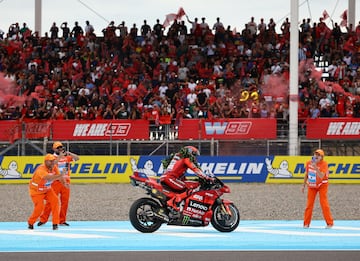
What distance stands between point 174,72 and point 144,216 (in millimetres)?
17110

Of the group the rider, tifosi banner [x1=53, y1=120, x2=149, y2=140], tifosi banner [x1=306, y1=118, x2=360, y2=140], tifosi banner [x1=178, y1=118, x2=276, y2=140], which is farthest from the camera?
tifosi banner [x1=53, y1=120, x2=149, y2=140]

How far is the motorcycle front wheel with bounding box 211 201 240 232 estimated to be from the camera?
13234mm

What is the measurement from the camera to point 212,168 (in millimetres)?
24578

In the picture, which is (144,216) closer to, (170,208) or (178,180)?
(170,208)

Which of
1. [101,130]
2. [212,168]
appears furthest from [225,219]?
[101,130]

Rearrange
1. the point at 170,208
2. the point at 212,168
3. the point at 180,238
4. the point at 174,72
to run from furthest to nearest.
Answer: the point at 174,72 < the point at 212,168 < the point at 170,208 < the point at 180,238

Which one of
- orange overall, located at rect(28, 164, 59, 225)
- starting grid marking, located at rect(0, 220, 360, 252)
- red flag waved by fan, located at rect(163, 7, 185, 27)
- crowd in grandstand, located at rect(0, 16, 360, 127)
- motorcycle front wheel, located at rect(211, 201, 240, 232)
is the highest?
red flag waved by fan, located at rect(163, 7, 185, 27)

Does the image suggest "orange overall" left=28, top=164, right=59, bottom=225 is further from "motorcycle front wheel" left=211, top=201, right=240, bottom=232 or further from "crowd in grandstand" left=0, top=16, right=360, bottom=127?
"crowd in grandstand" left=0, top=16, right=360, bottom=127

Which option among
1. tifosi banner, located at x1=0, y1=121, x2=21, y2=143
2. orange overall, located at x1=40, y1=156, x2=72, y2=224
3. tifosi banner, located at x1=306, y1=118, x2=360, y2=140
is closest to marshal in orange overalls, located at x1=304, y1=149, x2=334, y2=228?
orange overall, located at x1=40, y1=156, x2=72, y2=224

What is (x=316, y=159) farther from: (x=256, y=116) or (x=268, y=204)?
(x=256, y=116)

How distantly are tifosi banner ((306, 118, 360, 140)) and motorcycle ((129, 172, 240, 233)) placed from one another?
12.2m

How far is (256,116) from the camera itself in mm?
25578

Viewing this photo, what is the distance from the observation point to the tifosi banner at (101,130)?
2516cm

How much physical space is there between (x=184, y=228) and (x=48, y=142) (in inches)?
458
